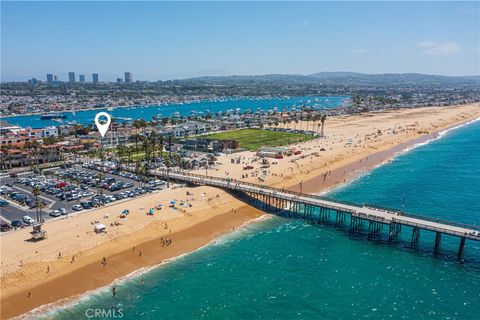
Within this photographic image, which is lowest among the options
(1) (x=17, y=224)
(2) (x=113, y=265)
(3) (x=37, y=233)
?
(2) (x=113, y=265)

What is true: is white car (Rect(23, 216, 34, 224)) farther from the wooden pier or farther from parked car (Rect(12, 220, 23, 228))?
the wooden pier

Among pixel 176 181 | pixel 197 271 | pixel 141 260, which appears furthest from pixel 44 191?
pixel 197 271

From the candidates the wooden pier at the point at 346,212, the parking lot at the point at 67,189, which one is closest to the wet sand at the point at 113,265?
the wooden pier at the point at 346,212

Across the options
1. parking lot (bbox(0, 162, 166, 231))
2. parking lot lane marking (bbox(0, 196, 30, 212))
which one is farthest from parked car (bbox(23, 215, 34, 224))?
parking lot lane marking (bbox(0, 196, 30, 212))

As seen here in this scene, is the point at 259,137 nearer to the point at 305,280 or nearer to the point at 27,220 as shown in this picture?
the point at 27,220

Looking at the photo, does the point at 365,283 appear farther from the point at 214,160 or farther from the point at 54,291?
the point at 214,160

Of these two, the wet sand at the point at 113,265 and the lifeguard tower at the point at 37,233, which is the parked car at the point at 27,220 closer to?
the lifeguard tower at the point at 37,233

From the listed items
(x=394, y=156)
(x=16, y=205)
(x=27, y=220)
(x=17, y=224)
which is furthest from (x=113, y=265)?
(x=394, y=156)
